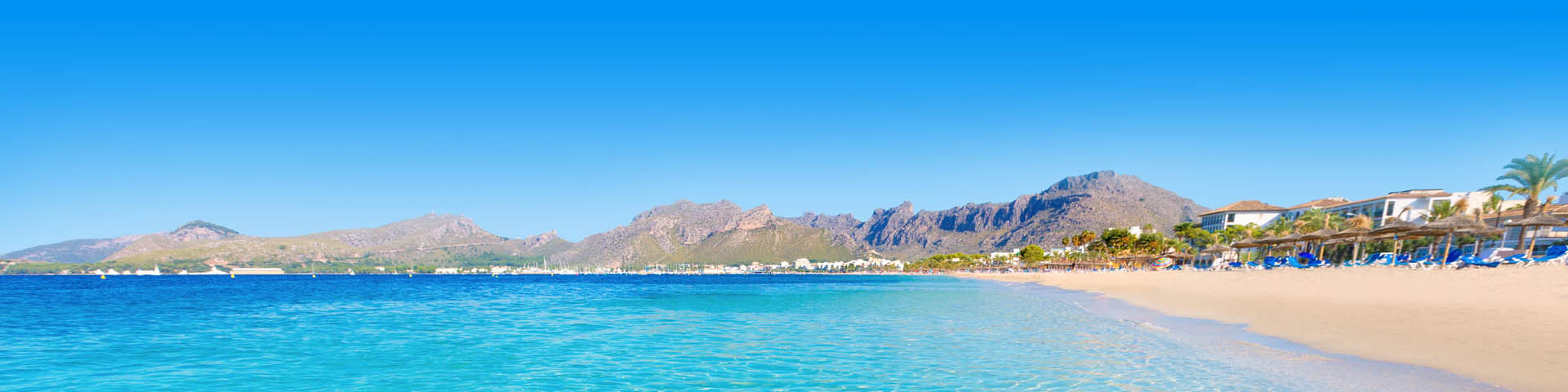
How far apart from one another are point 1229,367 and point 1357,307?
11.6 metres

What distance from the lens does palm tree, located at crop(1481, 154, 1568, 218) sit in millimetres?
43588

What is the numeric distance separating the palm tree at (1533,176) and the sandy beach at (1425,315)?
2519 cm

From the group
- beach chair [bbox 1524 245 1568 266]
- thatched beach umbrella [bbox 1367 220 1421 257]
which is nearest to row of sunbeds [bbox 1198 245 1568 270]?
beach chair [bbox 1524 245 1568 266]

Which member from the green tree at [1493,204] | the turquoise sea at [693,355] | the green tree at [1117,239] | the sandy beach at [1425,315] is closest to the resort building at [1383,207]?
the green tree at [1493,204]

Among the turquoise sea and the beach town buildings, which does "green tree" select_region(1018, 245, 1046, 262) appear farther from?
the turquoise sea

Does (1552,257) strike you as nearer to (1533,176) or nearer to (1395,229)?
(1395,229)

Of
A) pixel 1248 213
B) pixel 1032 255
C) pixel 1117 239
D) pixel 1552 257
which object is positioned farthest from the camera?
pixel 1032 255

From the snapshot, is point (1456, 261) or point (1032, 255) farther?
point (1032, 255)

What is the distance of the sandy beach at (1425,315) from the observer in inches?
414

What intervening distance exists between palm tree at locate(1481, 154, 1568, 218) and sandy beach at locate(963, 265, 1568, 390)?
25192 mm

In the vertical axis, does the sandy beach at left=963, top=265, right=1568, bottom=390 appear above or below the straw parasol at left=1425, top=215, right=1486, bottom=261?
below

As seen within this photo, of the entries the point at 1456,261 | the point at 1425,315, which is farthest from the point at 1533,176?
the point at 1425,315

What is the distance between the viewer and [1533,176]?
44.7 meters

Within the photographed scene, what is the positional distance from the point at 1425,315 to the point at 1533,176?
43257 mm
